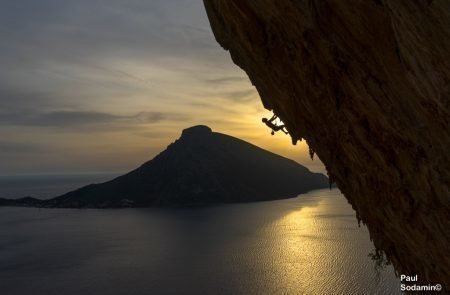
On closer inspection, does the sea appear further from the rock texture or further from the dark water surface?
the rock texture

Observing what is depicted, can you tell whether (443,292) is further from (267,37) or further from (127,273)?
(127,273)

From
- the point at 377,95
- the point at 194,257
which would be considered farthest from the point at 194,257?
the point at 377,95

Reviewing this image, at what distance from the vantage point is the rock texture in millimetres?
6957

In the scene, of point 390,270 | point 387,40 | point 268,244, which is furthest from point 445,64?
point 268,244

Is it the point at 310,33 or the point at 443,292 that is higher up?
the point at 310,33

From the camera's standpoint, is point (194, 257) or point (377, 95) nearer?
point (377, 95)

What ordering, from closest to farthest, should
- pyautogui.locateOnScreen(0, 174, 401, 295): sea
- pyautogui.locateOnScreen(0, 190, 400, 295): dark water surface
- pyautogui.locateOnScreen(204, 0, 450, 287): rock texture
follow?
1. pyautogui.locateOnScreen(204, 0, 450, 287): rock texture
2. pyautogui.locateOnScreen(0, 174, 401, 295): sea
3. pyautogui.locateOnScreen(0, 190, 400, 295): dark water surface

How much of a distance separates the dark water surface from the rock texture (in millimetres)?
30966

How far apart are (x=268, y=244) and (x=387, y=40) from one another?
11472 centimetres

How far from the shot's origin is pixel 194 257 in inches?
4203

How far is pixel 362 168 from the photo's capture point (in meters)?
9.64

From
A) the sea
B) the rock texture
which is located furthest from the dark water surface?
the rock texture

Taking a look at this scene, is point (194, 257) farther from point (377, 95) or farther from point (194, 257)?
point (377, 95)

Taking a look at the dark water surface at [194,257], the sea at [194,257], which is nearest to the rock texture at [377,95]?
the dark water surface at [194,257]
